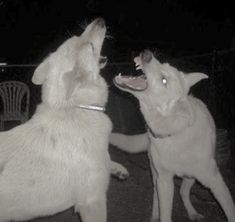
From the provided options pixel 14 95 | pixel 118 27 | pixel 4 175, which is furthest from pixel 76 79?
pixel 118 27

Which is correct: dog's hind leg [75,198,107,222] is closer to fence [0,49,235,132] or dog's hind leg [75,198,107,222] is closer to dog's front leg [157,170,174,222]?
dog's front leg [157,170,174,222]

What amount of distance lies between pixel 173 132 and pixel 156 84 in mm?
531

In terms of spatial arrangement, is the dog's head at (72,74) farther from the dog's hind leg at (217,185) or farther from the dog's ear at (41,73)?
the dog's hind leg at (217,185)

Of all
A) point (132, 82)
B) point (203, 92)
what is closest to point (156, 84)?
point (132, 82)

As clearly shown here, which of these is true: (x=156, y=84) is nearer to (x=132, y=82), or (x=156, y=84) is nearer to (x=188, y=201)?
(x=132, y=82)

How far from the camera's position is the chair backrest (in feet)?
22.0

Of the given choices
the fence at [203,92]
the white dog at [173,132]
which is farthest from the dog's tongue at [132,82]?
the fence at [203,92]

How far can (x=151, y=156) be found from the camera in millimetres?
4164

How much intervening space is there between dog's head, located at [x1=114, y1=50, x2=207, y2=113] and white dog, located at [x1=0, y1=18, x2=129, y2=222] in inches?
23.1

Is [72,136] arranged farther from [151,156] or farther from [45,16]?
[45,16]

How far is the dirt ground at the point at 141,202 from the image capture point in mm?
4637

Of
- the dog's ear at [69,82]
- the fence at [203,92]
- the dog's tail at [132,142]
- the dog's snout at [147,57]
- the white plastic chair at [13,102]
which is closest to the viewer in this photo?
the dog's ear at [69,82]

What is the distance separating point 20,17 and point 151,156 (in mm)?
17852

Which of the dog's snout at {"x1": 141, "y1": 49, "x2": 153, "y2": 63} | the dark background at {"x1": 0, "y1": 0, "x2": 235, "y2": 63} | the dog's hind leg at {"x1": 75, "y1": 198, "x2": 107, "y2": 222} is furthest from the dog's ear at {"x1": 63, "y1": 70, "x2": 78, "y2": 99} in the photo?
the dark background at {"x1": 0, "y1": 0, "x2": 235, "y2": 63}
